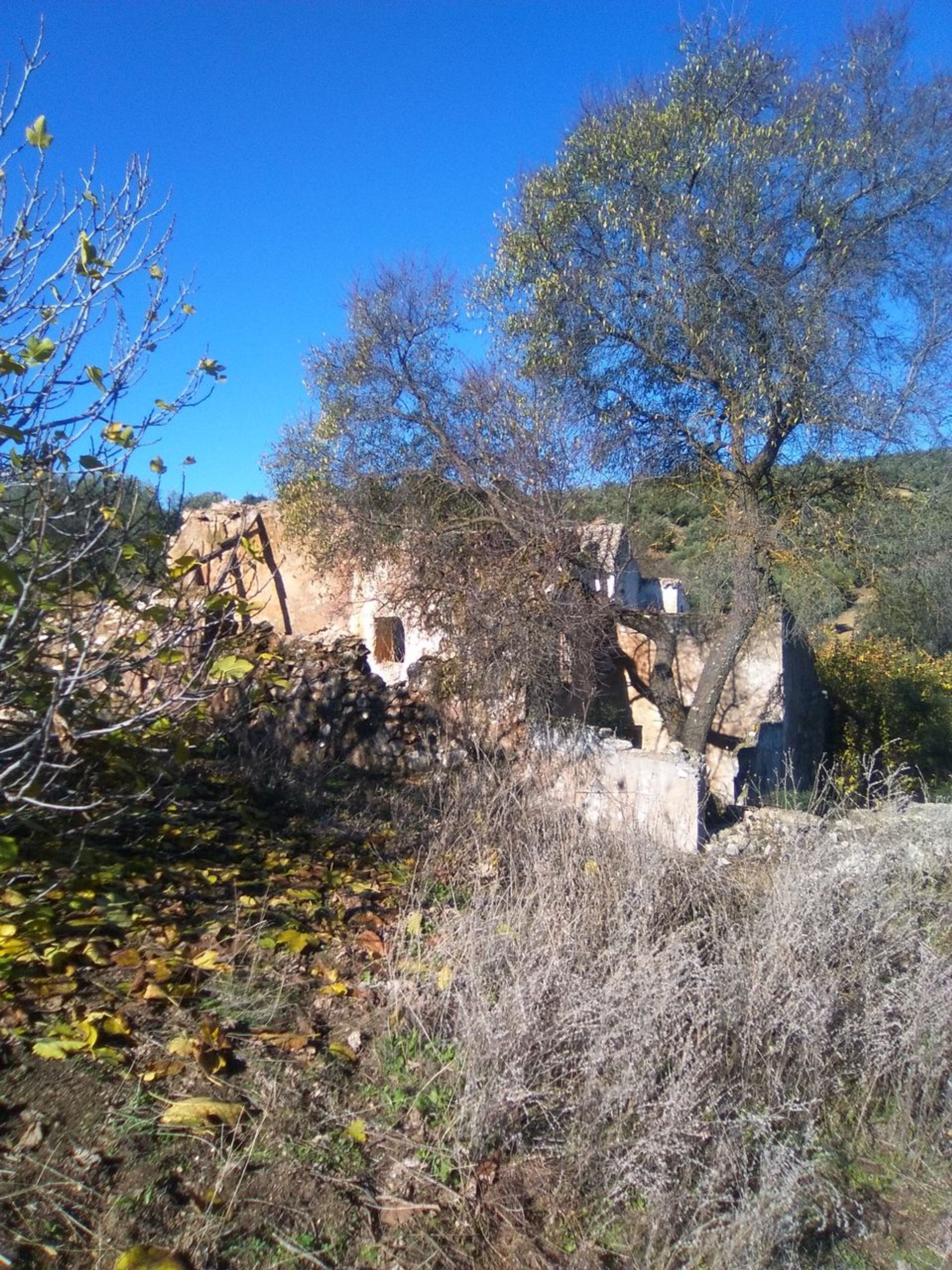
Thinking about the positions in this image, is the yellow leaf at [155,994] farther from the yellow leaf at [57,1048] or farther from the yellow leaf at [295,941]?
the yellow leaf at [295,941]

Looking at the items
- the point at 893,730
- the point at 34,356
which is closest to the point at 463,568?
the point at 34,356

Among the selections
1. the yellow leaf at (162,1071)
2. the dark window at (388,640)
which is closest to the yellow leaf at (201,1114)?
the yellow leaf at (162,1071)

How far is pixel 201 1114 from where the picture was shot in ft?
8.85

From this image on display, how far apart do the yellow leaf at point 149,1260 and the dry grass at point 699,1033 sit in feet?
3.00

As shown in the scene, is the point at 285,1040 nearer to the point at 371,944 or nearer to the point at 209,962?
the point at 209,962

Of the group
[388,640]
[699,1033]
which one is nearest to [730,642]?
[388,640]

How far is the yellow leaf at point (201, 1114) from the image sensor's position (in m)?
2.65

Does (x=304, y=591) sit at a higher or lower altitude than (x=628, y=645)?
higher

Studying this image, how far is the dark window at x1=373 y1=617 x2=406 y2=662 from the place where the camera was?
30.8 feet

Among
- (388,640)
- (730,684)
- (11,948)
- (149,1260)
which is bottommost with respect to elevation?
(149,1260)

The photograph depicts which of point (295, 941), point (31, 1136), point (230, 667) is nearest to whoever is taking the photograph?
point (31, 1136)

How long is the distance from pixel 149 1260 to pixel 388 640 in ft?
24.4

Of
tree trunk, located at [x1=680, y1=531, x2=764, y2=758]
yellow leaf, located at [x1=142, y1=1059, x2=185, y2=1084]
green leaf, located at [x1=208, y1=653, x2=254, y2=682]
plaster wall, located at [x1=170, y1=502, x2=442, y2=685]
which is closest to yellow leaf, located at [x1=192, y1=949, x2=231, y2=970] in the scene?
yellow leaf, located at [x1=142, y1=1059, x2=185, y2=1084]

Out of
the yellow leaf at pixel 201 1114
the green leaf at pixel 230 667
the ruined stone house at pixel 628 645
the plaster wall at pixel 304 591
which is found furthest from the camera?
the ruined stone house at pixel 628 645
